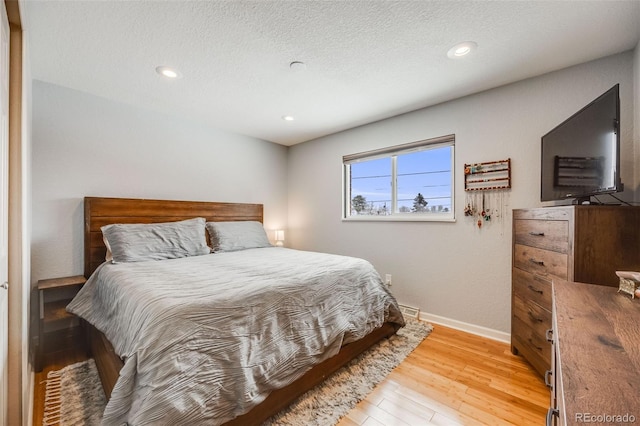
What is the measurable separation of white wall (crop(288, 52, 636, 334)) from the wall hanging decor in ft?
0.18

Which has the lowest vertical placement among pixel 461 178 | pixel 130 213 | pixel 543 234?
pixel 543 234

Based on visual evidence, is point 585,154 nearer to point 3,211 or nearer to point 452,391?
point 452,391

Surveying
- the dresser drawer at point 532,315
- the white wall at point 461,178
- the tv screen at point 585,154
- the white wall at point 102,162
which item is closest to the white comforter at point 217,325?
the white wall at point 102,162

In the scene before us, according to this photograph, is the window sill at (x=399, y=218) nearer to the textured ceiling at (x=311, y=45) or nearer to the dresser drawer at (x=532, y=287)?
the dresser drawer at (x=532, y=287)

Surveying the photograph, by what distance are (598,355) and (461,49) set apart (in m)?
2.00

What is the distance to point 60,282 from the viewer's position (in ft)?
7.45

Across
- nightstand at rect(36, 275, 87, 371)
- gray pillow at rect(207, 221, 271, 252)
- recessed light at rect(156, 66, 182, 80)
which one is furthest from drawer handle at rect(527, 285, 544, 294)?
nightstand at rect(36, 275, 87, 371)

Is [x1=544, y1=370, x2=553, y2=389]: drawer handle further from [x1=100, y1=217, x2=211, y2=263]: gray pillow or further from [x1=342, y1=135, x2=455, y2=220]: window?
[x1=100, y1=217, x2=211, y2=263]: gray pillow

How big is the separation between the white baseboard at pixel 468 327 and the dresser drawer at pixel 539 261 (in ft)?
2.42

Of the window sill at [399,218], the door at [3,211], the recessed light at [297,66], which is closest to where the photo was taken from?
A: the door at [3,211]

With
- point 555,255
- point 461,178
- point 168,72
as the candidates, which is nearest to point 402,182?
point 461,178

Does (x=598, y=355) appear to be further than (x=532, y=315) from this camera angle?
No

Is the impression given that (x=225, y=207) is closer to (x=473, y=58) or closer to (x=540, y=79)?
(x=473, y=58)

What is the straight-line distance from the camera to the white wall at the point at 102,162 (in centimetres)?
240
